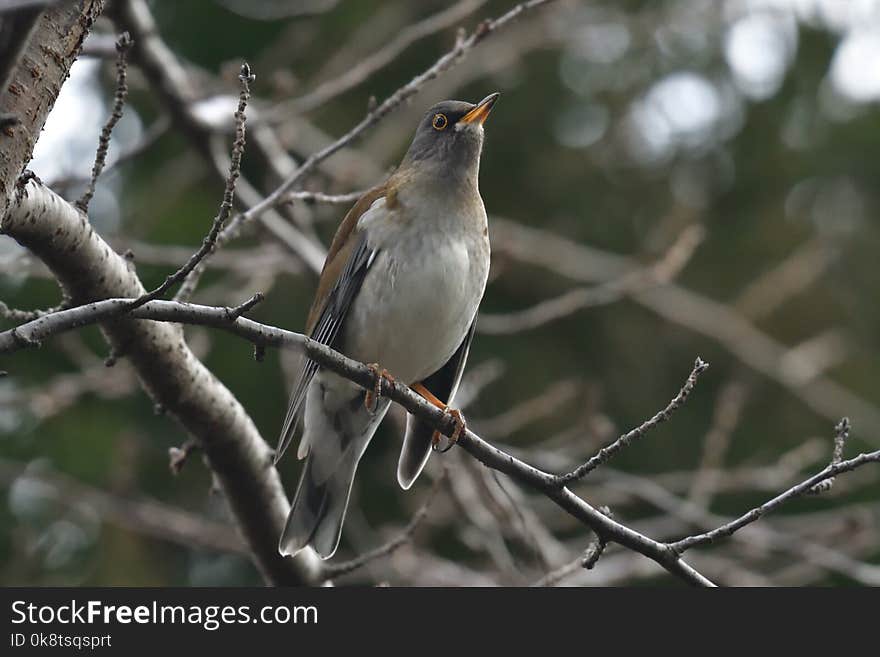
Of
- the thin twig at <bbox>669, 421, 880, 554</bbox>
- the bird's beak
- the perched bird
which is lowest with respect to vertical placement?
the thin twig at <bbox>669, 421, 880, 554</bbox>

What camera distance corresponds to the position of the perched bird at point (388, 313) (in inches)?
178

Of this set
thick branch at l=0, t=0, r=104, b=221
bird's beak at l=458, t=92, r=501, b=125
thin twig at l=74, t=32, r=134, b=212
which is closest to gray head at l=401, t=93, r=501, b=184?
bird's beak at l=458, t=92, r=501, b=125

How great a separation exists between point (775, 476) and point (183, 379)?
3897 mm

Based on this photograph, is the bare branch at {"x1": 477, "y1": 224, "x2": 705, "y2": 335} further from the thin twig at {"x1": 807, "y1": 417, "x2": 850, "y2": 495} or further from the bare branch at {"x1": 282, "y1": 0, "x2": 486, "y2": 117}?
the thin twig at {"x1": 807, "y1": 417, "x2": 850, "y2": 495}

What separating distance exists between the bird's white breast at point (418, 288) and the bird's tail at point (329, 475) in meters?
0.30

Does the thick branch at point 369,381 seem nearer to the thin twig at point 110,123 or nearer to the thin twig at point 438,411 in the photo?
the thin twig at point 438,411

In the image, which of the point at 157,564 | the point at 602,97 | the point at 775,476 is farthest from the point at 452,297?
the point at 602,97

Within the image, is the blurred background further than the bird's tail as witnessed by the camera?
Yes

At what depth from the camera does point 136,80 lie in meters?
8.36

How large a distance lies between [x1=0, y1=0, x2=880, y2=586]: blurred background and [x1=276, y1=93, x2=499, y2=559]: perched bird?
1173mm

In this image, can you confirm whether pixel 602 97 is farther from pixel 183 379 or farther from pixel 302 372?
pixel 183 379

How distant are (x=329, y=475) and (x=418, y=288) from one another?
969 mm

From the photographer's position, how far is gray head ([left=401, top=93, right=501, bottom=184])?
507 cm

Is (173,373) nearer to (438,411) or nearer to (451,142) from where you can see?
(438,411)
